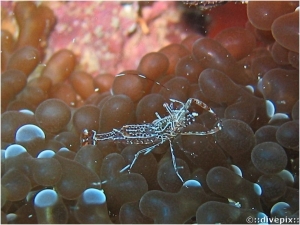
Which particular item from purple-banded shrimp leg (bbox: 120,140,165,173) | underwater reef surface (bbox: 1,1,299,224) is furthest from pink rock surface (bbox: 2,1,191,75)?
purple-banded shrimp leg (bbox: 120,140,165,173)

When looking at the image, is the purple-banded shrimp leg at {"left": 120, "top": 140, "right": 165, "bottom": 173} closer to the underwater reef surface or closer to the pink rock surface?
the underwater reef surface

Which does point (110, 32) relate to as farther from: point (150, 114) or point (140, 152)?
point (140, 152)

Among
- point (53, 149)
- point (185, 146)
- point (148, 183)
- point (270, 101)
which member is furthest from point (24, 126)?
point (270, 101)

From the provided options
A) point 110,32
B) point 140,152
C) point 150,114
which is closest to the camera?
point 140,152

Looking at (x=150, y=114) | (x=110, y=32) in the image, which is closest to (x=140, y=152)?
(x=150, y=114)

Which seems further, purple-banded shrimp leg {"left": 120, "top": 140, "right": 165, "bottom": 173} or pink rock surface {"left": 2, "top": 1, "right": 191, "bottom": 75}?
pink rock surface {"left": 2, "top": 1, "right": 191, "bottom": 75}

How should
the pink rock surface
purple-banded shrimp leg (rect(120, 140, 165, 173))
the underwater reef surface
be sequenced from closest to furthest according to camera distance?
the underwater reef surface < purple-banded shrimp leg (rect(120, 140, 165, 173)) < the pink rock surface

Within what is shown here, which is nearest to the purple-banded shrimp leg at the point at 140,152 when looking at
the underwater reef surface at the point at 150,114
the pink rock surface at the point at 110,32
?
the underwater reef surface at the point at 150,114

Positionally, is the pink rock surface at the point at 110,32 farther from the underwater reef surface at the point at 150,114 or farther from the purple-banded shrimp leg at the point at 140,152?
the purple-banded shrimp leg at the point at 140,152
